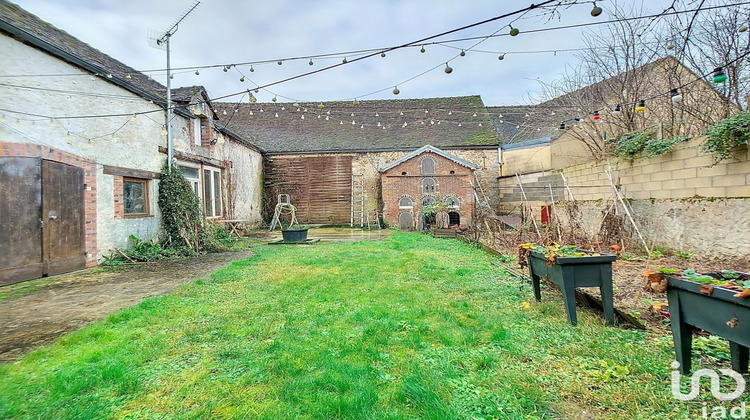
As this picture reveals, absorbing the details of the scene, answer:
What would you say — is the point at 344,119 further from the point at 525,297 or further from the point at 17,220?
the point at 525,297

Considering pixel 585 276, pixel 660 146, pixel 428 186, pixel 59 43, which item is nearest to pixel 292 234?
pixel 59 43

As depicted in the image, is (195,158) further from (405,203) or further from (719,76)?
(719,76)

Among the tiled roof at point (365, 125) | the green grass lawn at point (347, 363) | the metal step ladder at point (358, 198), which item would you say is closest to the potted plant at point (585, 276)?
the green grass lawn at point (347, 363)

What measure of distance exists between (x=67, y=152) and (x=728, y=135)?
11674mm

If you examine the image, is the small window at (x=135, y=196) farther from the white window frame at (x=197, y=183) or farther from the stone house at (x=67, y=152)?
the white window frame at (x=197, y=183)

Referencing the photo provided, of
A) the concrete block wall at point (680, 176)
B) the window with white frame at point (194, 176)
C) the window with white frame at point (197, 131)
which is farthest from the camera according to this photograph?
the window with white frame at point (197, 131)

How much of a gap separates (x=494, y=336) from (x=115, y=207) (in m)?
8.30

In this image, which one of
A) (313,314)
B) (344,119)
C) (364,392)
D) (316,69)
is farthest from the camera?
(344,119)

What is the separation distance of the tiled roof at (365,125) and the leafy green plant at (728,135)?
480 inches

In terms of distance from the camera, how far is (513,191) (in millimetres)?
16656

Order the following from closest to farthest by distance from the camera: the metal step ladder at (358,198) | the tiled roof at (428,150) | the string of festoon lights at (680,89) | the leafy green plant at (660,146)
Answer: the string of festoon lights at (680,89) → the leafy green plant at (660,146) → the tiled roof at (428,150) → the metal step ladder at (358,198)

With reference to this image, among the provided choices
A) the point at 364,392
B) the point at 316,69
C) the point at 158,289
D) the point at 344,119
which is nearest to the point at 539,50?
the point at 316,69

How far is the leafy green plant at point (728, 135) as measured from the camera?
5363 millimetres

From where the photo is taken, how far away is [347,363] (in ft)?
8.53
